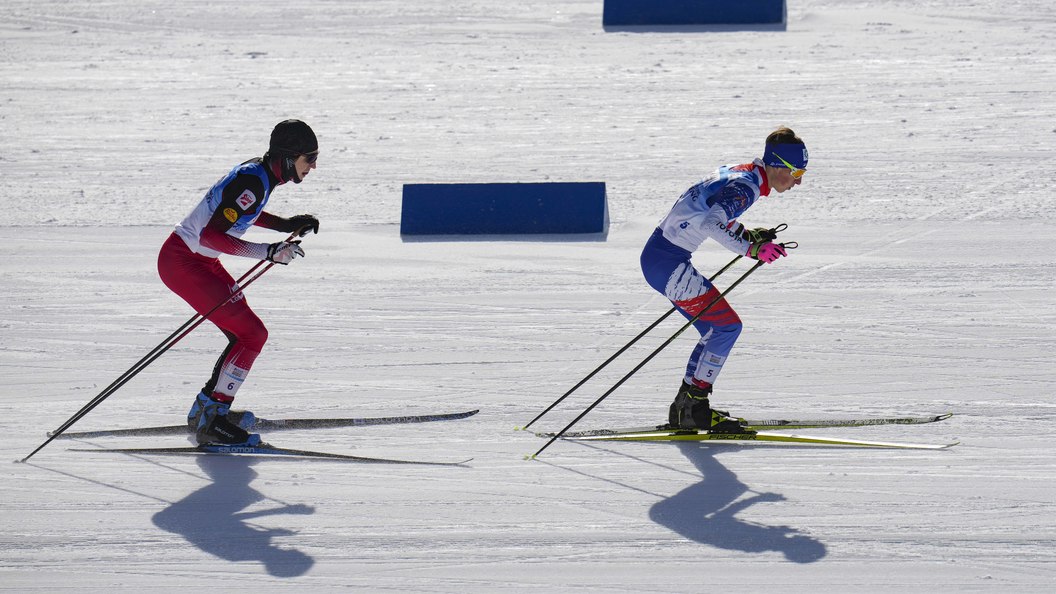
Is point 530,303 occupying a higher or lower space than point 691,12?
lower

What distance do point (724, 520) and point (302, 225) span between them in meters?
2.47

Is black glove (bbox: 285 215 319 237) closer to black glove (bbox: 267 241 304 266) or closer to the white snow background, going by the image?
black glove (bbox: 267 241 304 266)

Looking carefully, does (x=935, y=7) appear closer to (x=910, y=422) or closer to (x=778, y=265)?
(x=778, y=265)

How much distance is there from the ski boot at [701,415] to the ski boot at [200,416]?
214 cm

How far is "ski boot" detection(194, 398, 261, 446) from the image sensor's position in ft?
21.6

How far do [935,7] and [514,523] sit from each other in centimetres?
1219

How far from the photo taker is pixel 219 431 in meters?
6.57

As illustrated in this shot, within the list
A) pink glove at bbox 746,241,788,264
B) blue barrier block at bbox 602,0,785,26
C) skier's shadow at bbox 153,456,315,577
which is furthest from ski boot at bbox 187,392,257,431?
blue barrier block at bbox 602,0,785,26

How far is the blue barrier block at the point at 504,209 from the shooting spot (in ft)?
33.8

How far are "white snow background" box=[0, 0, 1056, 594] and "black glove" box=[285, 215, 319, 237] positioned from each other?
41.4 inches

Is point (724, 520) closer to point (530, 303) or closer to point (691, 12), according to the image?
point (530, 303)

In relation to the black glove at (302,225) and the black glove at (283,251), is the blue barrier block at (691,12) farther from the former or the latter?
the black glove at (283,251)

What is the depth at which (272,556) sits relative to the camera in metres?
5.47

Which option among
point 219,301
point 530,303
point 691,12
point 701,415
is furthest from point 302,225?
point 691,12
